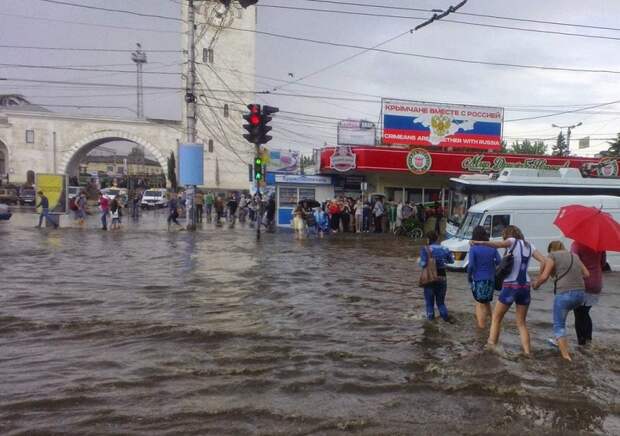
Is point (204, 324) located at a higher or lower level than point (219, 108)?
lower

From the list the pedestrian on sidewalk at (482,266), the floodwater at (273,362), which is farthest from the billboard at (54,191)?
the pedestrian on sidewalk at (482,266)

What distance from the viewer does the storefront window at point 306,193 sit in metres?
26.3

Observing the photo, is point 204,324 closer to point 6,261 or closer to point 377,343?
point 377,343

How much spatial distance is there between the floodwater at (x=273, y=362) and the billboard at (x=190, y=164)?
12842 mm

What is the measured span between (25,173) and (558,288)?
60.3 m

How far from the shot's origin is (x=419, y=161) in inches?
1040

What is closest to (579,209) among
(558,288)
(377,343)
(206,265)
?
(558,288)

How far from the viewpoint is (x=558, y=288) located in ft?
21.3

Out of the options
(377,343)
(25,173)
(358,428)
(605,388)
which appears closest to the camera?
(358,428)

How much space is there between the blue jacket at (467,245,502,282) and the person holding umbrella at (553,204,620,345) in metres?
0.87

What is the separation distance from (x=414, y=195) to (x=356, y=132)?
4832mm

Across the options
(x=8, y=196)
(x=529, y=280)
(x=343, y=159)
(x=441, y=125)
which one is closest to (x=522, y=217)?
(x=529, y=280)

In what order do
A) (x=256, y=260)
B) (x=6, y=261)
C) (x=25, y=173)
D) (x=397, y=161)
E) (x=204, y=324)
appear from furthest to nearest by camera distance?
(x=25, y=173)
(x=397, y=161)
(x=256, y=260)
(x=6, y=261)
(x=204, y=324)

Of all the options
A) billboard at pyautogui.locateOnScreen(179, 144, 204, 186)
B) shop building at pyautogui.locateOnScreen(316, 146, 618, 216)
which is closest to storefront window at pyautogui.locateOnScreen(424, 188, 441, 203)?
shop building at pyautogui.locateOnScreen(316, 146, 618, 216)
